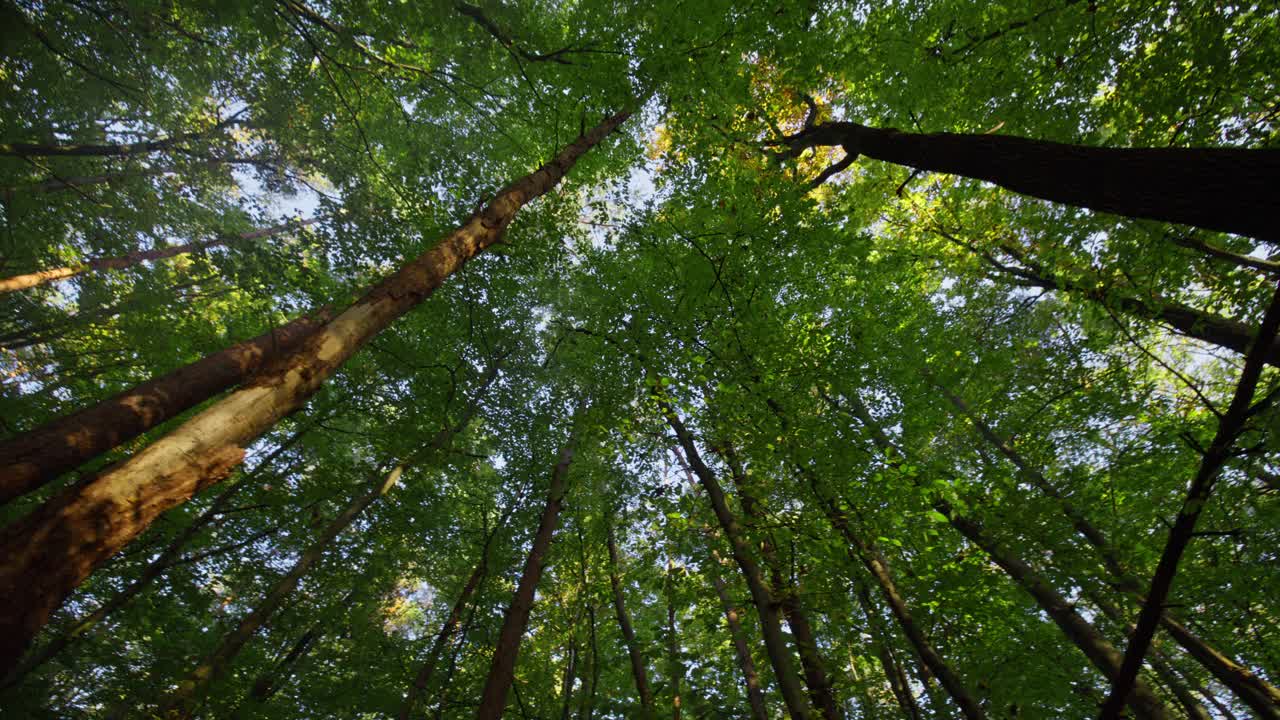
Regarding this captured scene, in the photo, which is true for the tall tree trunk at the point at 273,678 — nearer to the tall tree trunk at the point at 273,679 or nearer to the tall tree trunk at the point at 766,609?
the tall tree trunk at the point at 273,679

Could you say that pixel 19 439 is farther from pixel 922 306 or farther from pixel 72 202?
pixel 922 306

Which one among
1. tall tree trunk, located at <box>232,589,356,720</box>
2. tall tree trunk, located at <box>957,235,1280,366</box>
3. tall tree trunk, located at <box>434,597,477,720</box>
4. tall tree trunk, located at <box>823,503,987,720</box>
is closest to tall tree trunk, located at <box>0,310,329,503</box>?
tall tree trunk, located at <box>434,597,477,720</box>

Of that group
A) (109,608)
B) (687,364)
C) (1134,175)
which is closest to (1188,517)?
(1134,175)

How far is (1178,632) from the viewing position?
495cm

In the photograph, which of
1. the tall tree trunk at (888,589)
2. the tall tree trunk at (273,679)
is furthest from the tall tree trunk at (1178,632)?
the tall tree trunk at (273,679)

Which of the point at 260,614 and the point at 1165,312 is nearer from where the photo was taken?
the point at 260,614

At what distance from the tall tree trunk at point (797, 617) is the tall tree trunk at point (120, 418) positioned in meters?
3.98

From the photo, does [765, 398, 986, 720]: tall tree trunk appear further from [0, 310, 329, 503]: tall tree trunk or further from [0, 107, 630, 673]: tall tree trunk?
[0, 310, 329, 503]: tall tree trunk

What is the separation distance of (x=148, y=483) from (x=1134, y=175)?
5.78 metres

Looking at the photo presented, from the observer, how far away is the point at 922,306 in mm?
9258

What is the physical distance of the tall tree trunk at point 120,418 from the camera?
1.86 meters

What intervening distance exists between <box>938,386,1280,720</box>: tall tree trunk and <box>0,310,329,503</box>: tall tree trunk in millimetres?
4294

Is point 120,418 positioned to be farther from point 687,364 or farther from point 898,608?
point 898,608

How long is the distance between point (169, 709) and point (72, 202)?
9.60 metres
